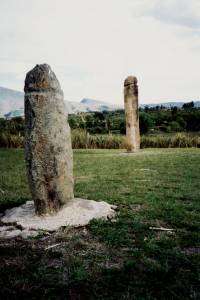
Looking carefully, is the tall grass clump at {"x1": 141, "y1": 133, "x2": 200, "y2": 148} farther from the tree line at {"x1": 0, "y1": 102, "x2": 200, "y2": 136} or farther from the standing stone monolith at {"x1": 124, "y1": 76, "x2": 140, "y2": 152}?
the tree line at {"x1": 0, "y1": 102, "x2": 200, "y2": 136}

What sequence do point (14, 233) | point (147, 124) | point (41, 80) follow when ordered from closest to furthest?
point (14, 233) → point (41, 80) → point (147, 124)

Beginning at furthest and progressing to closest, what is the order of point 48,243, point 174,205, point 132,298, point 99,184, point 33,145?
point 99,184 < point 174,205 < point 33,145 < point 48,243 < point 132,298

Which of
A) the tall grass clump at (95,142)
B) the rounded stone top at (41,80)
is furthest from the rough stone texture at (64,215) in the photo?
the tall grass clump at (95,142)

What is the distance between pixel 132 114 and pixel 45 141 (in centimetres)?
1290

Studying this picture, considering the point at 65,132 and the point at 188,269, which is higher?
the point at 65,132

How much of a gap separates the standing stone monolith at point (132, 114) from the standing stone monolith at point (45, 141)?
12.5 meters

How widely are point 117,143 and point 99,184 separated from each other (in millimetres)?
14008

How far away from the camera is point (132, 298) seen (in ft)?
12.6

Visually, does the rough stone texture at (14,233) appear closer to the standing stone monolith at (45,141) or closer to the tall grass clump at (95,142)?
the standing stone monolith at (45,141)

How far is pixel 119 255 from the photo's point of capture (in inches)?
197

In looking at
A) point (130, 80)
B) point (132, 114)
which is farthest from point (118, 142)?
point (130, 80)

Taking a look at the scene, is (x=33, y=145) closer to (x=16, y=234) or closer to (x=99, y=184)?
(x=16, y=234)

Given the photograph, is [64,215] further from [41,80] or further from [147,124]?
[147,124]

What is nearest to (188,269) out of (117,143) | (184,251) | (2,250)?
(184,251)
